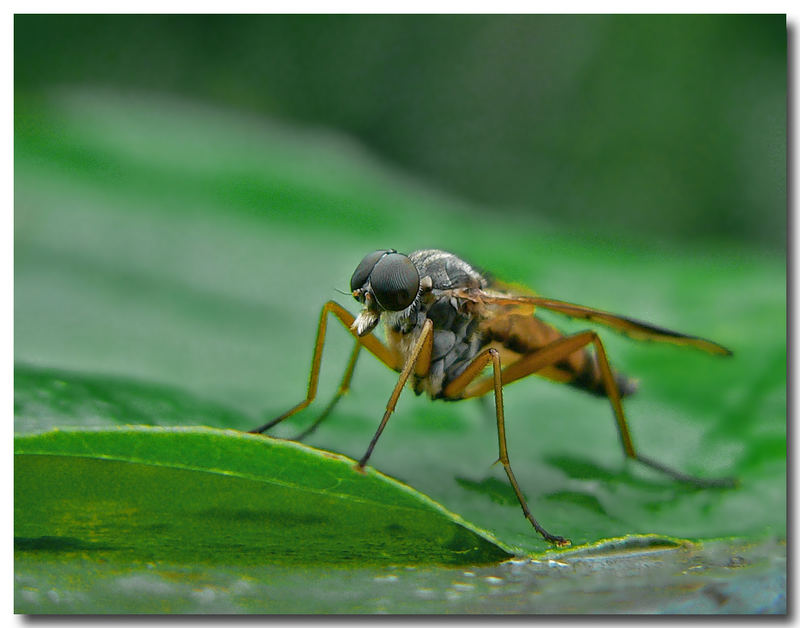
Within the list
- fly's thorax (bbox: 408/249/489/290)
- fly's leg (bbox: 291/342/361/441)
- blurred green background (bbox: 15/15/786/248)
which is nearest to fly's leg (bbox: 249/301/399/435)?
fly's leg (bbox: 291/342/361/441)

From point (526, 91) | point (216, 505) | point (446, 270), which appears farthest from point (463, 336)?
point (526, 91)

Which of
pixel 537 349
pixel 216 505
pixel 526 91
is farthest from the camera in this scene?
pixel 526 91

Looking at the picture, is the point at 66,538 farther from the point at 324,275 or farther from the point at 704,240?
the point at 704,240

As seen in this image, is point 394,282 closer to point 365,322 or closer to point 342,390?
point 365,322

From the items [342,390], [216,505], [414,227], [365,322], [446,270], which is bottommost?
[216,505]

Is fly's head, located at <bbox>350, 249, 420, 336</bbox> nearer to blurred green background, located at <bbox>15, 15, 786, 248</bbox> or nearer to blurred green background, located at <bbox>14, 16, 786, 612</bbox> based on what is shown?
blurred green background, located at <bbox>14, 16, 786, 612</bbox>

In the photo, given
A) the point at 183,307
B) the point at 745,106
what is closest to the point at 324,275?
the point at 183,307
